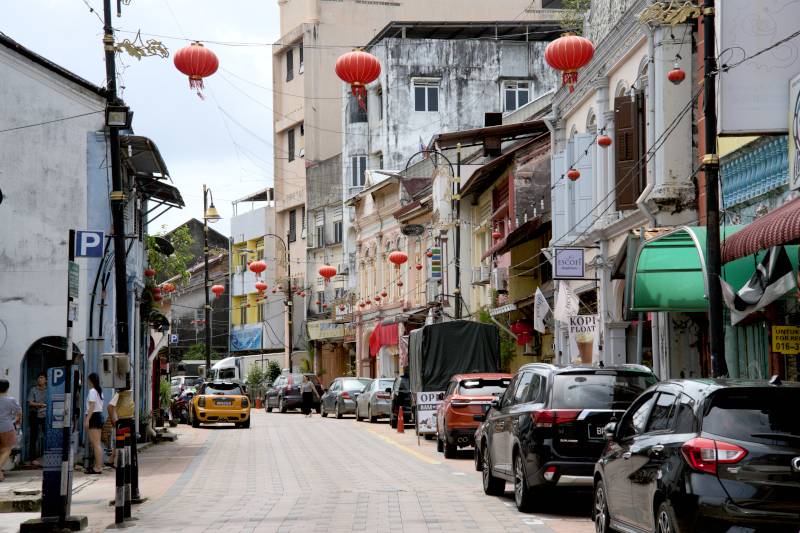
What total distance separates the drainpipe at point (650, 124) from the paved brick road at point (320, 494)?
20.5ft

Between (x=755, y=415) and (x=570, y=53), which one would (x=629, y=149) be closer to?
(x=570, y=53)

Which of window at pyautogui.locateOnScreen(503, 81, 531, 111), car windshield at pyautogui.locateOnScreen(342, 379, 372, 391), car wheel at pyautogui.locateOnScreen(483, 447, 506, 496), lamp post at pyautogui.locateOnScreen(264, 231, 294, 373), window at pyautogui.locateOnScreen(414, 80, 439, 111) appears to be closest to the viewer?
car wheel at pyautogui.locateOnScreen(483, 447, 506, 496)

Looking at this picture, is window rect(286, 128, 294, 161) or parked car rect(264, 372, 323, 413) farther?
window rect(286, 128, 294, 161)

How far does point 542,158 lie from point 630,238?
15.9m

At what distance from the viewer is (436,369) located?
33.8 meters

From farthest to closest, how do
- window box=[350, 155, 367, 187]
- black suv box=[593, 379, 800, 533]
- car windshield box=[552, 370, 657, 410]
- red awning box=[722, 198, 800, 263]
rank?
window box=[350, 155, 367, 187] < car windshield box=[552, 370, 657, 410] < red awning box=[722, 198, 800, 263] < black suv box=[593, 379, 800, 533]

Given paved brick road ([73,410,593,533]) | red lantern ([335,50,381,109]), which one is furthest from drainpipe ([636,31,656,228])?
red lantern ([335,50,381,109])

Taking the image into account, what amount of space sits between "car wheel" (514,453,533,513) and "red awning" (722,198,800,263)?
149 inches

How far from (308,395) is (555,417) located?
129 feet

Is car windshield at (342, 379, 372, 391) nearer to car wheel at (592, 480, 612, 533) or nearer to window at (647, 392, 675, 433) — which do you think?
car wheel at (592, 480, 612, 533)

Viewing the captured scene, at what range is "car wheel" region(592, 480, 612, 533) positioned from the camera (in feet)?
39.2

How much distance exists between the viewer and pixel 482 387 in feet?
83.4

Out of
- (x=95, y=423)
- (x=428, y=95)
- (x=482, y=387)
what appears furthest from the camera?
(x=428, y=95)

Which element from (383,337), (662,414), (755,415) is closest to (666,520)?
(755,415)
